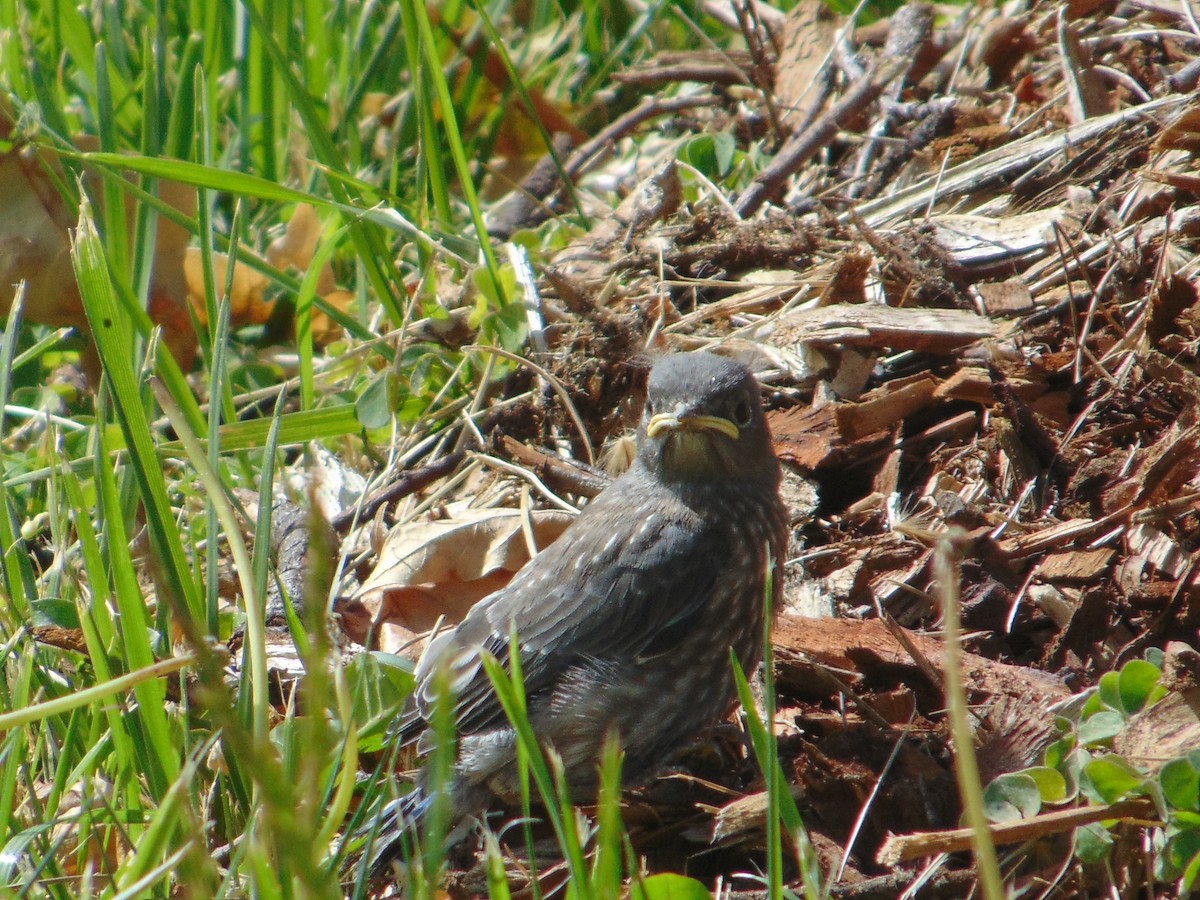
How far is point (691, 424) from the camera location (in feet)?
11.2

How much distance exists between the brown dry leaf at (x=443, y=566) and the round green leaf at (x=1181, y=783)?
1948 mm

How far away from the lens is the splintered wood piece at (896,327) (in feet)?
12.0

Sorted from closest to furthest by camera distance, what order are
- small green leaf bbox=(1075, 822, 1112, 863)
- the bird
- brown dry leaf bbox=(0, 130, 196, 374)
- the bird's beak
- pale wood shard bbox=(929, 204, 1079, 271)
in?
1. small green leaf bbox=(1075, 822, 1112, 863)
2. the bird
3. the bird's beak
4. pale wood shard bbox=(929, 204, 1079, 271)
5. brown dry leaf bbox=(0, 130, 196, 374)

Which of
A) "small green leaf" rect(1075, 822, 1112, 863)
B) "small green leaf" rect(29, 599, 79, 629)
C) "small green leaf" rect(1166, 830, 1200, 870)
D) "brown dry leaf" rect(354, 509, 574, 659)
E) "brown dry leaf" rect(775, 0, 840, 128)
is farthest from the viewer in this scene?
"brown dry leaf" rect(775, 0, 840, 128)

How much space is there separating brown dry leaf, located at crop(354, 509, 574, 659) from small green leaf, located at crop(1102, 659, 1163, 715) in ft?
5.80

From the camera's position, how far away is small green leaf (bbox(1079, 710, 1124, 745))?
246 centimetres

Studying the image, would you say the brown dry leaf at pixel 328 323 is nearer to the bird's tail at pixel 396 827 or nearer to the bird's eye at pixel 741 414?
the bird's eye at pixel 741 414

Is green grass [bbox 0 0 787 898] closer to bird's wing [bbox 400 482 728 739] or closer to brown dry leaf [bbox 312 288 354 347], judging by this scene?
brown dry leaf [bbox 312 288 354 347]

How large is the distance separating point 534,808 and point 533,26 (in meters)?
4.47

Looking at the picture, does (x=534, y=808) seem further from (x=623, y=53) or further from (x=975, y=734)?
(x=623, y=53)

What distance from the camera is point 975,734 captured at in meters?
2.78

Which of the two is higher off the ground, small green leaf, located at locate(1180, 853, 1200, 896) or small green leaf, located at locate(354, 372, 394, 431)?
small green leaf, located at locate(354, 372, 394, 431)

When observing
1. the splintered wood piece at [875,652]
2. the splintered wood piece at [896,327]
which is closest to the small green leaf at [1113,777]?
the splintered wood piece at [875,652]

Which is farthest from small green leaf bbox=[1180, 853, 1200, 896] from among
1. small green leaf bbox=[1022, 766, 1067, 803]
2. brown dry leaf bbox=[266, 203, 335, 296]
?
brown dry leaf bbox=[266, 203, 335, 296]
